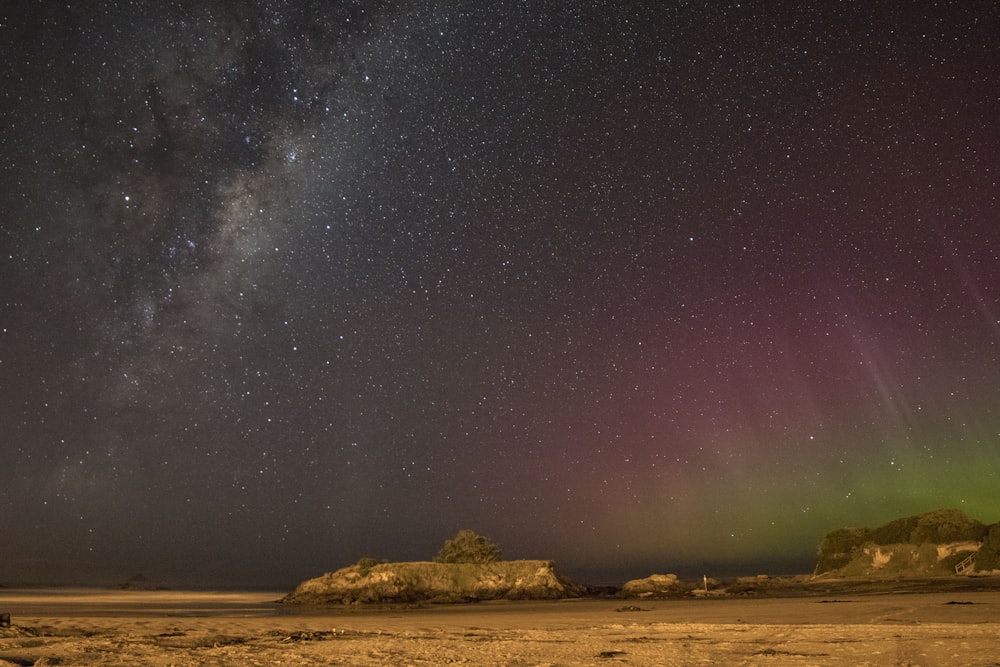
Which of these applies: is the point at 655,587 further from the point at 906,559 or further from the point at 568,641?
the point at 568,641

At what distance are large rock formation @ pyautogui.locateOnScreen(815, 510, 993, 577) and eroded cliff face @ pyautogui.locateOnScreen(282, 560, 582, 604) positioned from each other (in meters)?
17.3

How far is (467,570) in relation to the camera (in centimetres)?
4725

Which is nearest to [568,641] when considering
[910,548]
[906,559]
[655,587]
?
[655,587]

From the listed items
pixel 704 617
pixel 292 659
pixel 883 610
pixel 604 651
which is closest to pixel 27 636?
pixel 292 659

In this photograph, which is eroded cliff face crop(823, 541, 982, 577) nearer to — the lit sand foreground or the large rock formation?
the large rock formation

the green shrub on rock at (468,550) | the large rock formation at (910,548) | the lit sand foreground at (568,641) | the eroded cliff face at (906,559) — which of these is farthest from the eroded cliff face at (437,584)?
the lit sand foreground at (568,641)

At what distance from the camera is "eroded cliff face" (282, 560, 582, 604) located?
45219 millimetres

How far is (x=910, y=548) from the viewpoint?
145ft

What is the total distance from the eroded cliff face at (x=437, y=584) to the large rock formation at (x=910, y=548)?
17327 mm

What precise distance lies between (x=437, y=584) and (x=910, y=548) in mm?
29246

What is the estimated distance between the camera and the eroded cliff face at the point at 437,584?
4522 centimetres

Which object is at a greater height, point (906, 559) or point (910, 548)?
point (910, 548)

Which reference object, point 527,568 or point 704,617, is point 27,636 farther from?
point 527,568

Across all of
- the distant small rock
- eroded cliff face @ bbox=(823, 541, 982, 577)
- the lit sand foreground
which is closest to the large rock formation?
eroded cliff face @ bbox=(823, 541, 982, 577)
